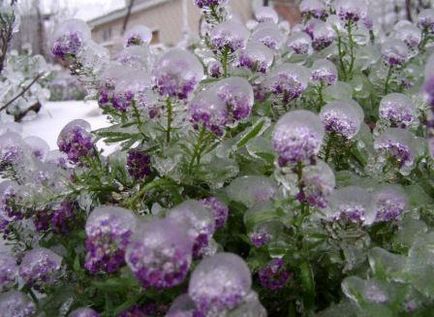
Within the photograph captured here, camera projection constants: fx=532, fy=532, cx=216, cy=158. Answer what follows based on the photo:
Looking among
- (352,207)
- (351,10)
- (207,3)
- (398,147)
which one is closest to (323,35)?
(351,10)

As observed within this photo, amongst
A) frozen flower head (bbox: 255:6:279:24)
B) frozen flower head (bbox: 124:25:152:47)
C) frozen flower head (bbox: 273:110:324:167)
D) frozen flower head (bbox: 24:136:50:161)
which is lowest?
frozen flower head (bbox: 24:136:50:161)

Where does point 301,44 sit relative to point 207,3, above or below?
below

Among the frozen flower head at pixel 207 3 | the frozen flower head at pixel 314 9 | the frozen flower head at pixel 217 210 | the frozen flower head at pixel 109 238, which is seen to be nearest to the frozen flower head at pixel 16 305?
the frozen flower head at pixel 109 238

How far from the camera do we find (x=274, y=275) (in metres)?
0.86

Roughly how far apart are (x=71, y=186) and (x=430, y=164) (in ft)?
2.50

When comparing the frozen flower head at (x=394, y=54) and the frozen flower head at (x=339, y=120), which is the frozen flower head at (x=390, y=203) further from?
the frozen flower head at (x=394, y=54)

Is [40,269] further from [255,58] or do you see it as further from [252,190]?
[255,58]

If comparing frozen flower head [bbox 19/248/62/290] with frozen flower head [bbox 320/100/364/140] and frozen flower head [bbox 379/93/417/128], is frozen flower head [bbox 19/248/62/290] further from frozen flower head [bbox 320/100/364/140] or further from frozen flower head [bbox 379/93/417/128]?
frozen flower head [bbox 379/93/417/128]

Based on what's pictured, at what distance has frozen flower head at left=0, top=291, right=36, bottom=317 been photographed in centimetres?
88

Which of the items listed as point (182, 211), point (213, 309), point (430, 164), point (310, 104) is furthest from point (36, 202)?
point (430, 164)

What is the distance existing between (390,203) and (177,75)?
0.43 m

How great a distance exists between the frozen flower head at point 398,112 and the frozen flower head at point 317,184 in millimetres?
452

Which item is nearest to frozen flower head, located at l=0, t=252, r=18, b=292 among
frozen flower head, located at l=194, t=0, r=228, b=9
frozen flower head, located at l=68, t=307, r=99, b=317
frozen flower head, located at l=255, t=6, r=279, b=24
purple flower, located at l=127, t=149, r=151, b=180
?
frozen flower head, located at l=68, t=307, r=99, b=317

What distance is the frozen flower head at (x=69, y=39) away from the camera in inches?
42.7
